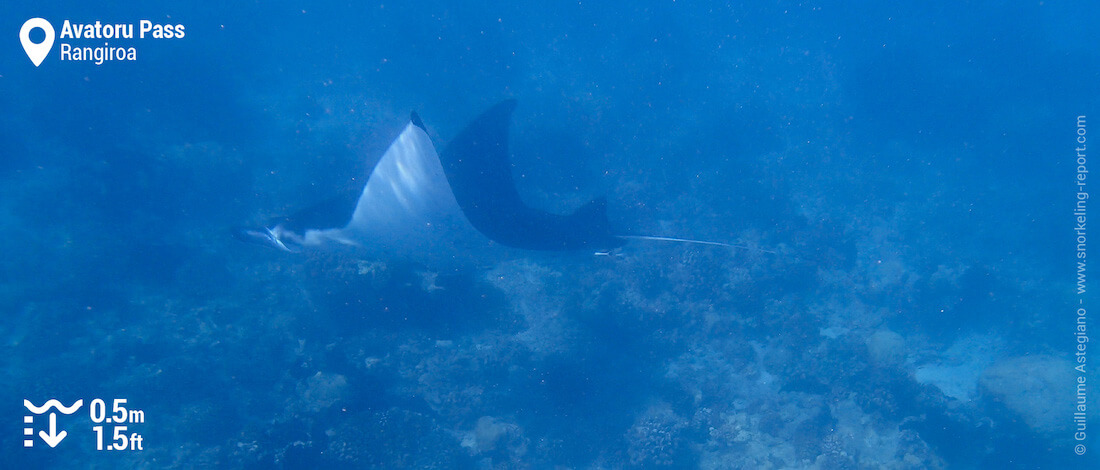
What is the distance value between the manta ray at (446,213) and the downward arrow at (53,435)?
154 inches

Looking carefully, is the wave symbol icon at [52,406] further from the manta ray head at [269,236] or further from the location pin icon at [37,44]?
the location pin icon at [37,44]

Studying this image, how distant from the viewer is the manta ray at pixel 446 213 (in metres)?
5.34

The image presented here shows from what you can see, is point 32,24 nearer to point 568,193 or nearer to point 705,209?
point 568,193

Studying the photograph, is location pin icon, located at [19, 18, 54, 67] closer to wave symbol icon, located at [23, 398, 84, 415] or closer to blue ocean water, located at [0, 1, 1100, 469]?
blue ocean water, located at [0, 1, 1100, 469]

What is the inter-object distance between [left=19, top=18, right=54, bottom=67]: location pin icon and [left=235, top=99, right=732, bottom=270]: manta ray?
10.2m

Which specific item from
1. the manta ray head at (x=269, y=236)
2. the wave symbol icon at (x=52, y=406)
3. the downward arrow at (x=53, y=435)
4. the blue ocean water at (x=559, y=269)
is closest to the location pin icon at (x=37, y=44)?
the blue ocean water at (x=559, y=269)

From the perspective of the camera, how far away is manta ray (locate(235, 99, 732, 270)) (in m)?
5.34

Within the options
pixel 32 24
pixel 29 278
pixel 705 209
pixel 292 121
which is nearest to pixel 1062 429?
pixel 705 209

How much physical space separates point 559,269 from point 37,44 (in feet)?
48.0

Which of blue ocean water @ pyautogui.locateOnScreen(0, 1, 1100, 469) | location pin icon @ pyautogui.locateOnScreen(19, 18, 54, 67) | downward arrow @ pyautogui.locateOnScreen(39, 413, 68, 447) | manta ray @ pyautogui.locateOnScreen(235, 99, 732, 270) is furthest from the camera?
location pin icon @ pyautogui.locateOnScreen(19, 18, 54, 67)

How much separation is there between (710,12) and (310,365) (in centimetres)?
1733

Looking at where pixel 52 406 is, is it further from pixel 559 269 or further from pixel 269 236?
pixel 559 269

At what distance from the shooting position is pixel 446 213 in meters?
5.66

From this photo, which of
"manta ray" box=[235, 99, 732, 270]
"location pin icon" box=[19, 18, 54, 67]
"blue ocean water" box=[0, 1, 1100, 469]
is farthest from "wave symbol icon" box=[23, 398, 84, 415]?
"location pin icon" box=[19, 18, 54, 67]
